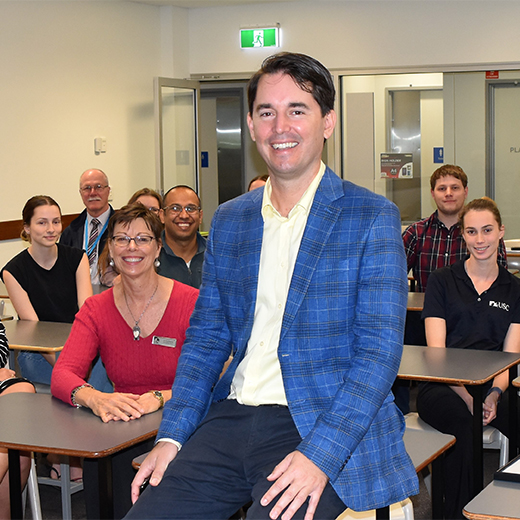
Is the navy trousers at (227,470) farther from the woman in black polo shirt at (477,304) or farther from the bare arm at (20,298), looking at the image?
the bare arm at (20,298)

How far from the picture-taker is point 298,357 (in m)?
1.68

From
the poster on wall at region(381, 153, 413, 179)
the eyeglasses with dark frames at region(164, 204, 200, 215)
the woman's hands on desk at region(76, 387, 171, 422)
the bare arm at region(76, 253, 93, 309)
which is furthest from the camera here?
the poster on wall at region(381, 153, 413, 179)

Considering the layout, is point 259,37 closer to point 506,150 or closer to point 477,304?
point 506,150

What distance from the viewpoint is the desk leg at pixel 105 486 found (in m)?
2.20

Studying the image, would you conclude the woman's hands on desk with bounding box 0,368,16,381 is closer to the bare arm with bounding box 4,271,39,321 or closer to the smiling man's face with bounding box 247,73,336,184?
the bare arm with bounding box 4,271,39,321

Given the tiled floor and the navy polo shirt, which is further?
the navy polo shirt

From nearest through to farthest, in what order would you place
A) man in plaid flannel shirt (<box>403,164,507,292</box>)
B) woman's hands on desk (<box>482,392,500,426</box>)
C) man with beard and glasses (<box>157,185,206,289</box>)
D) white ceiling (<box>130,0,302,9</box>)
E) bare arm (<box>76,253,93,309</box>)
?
woman's hands on desk (<box>482,392,500,426</box>), man with beard and glasses (<box>157,185,206,289</box>), bare arm (<box>76,253,93,309</box>), man in plaid flannel shirt (<box>403,164,507,292</box>), white ceiling (<box>130,0,302,9</box>)

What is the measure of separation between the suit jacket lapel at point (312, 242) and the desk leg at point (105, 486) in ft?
2.69

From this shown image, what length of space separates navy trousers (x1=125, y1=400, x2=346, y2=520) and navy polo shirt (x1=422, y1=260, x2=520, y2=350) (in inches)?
84.5

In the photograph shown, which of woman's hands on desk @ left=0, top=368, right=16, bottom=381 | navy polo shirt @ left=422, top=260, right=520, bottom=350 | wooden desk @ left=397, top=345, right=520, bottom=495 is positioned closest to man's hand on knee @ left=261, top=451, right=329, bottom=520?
wooden desk @ left=397, top=345, right=520, bottom=495

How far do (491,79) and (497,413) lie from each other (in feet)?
17.7

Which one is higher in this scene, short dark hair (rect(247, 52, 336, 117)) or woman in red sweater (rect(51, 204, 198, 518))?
short dark hair (rect(247, 52, 336, 117))

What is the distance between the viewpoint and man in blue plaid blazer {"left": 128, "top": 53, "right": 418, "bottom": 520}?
5.30 feet

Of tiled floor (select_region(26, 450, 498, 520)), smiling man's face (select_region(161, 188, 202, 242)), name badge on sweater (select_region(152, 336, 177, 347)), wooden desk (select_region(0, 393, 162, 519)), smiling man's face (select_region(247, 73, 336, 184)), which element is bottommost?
tiled floor (select_region(26, 450, 498, 520))
